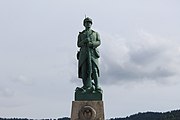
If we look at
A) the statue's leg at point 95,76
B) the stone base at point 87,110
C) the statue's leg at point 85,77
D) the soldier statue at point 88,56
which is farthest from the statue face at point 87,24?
the stone base at point 87,110

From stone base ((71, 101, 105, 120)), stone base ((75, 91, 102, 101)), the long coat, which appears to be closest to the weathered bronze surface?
the long coat

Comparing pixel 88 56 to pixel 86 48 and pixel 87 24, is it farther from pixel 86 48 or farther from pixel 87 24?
pixel 87 24

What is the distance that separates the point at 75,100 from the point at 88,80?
96 centimetres

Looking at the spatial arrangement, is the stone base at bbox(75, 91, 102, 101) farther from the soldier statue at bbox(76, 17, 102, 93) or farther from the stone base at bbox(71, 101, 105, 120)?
the soldier statue at bbox(76, 17, 102, 93)

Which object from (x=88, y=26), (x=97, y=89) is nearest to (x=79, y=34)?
(x=88, y=26)

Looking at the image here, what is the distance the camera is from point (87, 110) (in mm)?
21641

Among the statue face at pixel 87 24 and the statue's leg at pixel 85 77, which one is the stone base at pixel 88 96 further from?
the statue face at pixel 87 24

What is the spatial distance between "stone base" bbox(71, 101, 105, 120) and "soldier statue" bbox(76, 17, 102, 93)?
0.77 m

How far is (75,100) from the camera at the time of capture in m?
21.9

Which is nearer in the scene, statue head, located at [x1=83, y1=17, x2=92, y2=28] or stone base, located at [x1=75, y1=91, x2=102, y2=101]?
stone base, located at [x1=75, y1=91, x2=102, y2=101]

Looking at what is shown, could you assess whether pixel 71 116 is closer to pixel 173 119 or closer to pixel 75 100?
pixel 75 100

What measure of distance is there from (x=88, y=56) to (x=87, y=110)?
2.09m

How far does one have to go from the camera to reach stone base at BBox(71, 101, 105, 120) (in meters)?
21.6

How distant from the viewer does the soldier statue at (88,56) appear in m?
22.4
